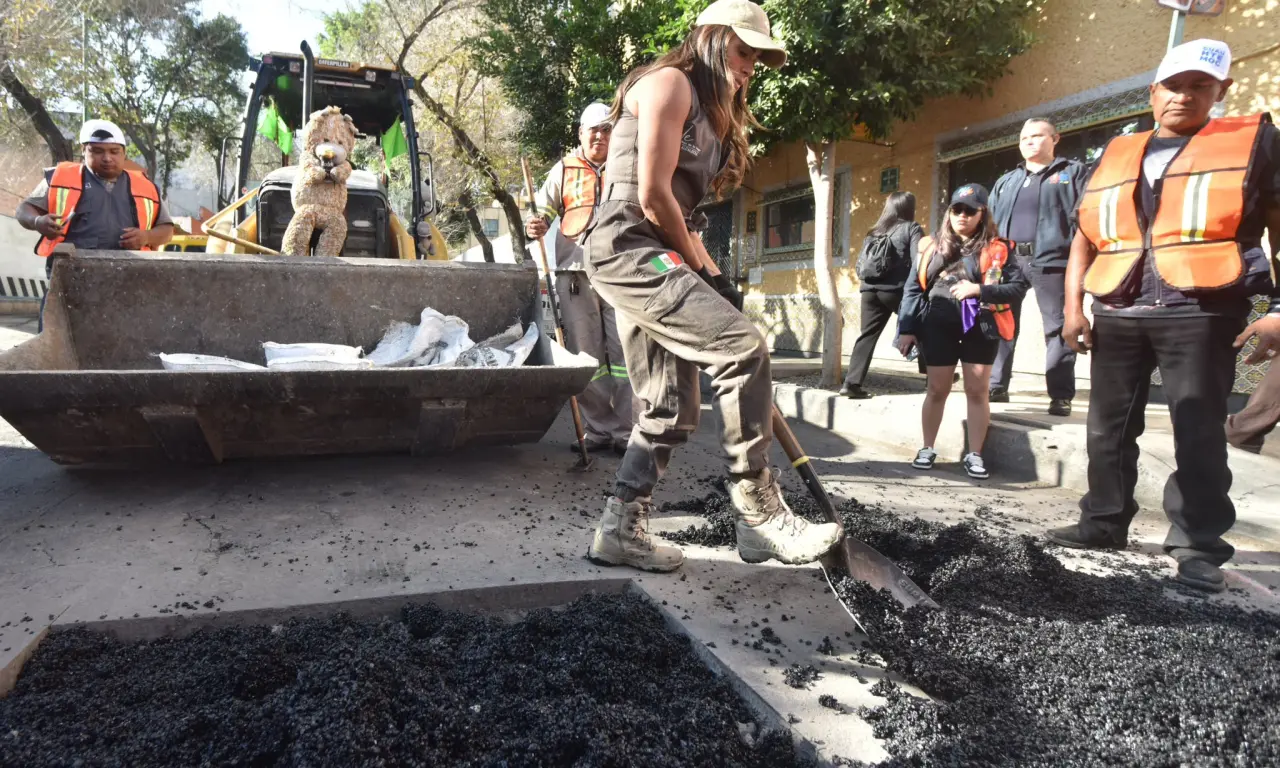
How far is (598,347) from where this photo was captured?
14.5ft

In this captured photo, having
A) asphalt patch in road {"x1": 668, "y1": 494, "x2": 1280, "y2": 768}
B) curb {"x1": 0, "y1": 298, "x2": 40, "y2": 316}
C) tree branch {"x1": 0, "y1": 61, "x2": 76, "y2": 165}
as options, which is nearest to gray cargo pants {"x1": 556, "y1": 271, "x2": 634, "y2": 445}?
asphalt patch in road {"x1": 668, "y1": 494, "x2": 1280, "y2": 768}

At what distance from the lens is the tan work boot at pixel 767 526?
2.25 m

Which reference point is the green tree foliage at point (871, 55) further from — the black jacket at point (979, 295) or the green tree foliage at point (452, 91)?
the green tree foliage at point (452, 91)

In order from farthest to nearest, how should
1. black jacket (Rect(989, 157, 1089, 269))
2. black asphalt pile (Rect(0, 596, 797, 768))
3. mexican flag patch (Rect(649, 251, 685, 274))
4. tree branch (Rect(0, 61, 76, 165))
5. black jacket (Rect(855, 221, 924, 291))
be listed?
tree branch (Rect(0, 61, 76, 165)) → black jacket (Rect(855, 221, 924, 291)) → black jacket (Rect(989, 157, 1089, 269)) → mexican flag patch (Rect(649, 251, 685, 274)) → black asphalt pile (Rect(0, 596, 797, 768))

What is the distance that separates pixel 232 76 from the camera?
2359 centimetres

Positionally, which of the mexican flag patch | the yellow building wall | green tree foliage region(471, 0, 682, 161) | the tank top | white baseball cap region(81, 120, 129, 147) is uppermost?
green tree foliage region(471, 0, 682, 161)

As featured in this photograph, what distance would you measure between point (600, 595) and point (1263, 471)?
3543 mm

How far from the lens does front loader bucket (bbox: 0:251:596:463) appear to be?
115 inches

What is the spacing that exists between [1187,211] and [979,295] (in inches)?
57.0

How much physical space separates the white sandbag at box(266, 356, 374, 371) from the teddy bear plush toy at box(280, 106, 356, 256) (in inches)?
72.8

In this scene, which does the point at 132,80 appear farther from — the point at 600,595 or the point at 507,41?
the point at 600,595

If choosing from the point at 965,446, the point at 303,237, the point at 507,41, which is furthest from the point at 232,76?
the point at 965,446

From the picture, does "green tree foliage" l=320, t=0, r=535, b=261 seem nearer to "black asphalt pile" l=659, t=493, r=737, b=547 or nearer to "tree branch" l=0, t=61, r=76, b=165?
"tree branch" l=0, t=61, r=76, b=165

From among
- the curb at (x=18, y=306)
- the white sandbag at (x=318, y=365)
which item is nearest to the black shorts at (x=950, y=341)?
the white sandbag at (x=318, y=365)
